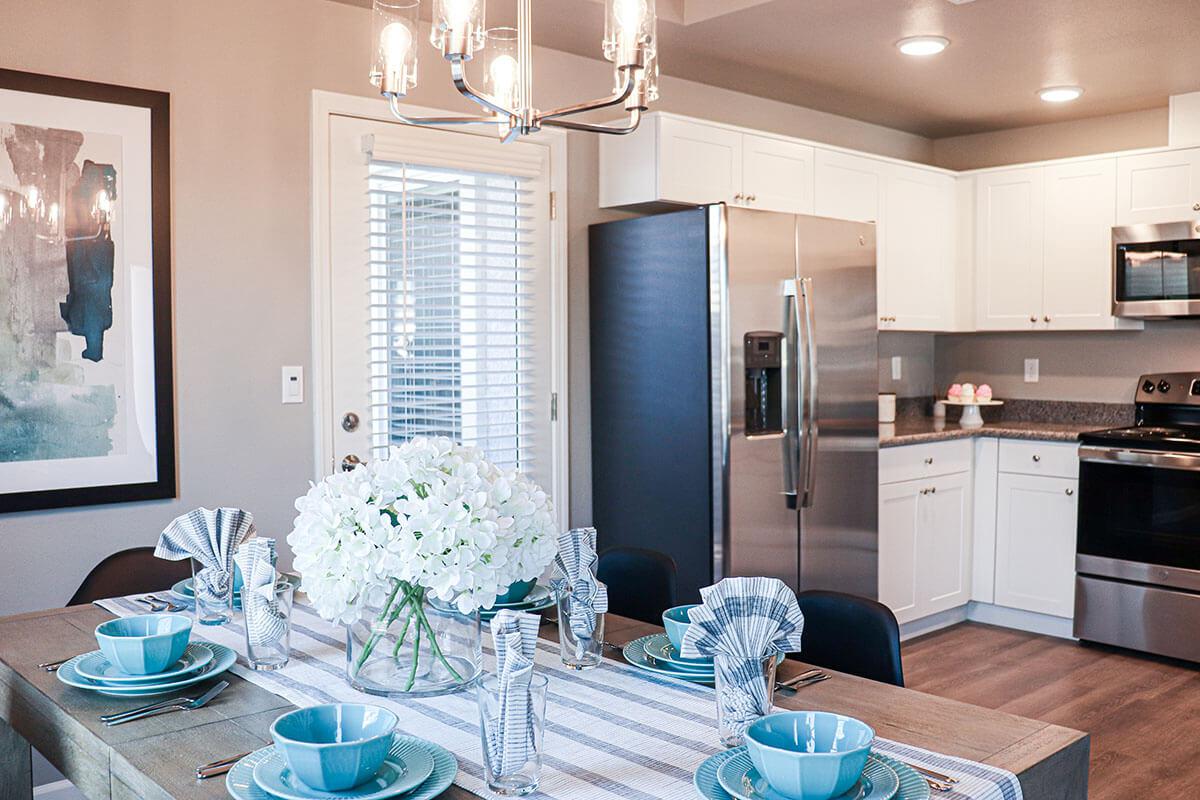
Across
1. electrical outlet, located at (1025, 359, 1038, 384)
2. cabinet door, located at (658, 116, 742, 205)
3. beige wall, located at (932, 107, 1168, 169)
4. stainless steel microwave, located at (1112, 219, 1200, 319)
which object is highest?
beige wall, located at (932, 107, 1168, 169)

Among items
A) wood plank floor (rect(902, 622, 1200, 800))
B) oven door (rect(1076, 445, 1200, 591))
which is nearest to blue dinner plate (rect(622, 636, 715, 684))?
wood plank floor (rect(902, 622, 1200, 800))

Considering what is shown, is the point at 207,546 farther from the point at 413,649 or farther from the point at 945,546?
the point at 945,546

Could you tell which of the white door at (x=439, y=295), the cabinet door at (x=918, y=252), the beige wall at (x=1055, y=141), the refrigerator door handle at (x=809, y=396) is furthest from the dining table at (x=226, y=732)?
the beige wall at (x=1055, y=141)

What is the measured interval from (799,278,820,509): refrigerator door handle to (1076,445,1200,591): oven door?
140 centimetres

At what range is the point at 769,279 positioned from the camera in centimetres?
366

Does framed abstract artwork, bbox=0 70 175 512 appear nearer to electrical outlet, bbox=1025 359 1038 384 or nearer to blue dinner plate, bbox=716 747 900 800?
blue dinner plate, bbox=716 747 900 800

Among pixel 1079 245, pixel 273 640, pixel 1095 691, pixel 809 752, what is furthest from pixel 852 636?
pixel 1079 245

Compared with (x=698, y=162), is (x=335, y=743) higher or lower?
lower

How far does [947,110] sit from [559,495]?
8.62ft

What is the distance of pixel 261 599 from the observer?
1.76 meters

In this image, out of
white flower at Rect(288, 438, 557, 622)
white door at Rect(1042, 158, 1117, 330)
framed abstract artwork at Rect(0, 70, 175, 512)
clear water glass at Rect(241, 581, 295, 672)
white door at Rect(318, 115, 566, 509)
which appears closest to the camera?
white flower at Rect(288, 438, 557, 622)

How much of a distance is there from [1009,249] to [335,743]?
14.8 feet

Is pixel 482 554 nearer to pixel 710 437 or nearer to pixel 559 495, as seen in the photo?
pixel 710 437

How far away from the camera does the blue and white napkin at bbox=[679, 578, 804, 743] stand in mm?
1416
